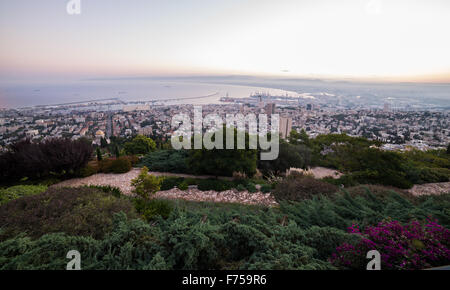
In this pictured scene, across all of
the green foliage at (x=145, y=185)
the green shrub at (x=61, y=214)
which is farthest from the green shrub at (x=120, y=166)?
the green shrub at (x=61, y=214)

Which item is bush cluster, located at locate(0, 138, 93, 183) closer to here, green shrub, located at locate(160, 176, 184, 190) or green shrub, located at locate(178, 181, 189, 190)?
green shrub, located at locate(160, 176, 184, 190)

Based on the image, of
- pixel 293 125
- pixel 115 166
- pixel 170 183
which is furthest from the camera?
pixel 293 125

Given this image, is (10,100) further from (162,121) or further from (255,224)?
(255,224)

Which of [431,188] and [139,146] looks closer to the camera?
[431,188]

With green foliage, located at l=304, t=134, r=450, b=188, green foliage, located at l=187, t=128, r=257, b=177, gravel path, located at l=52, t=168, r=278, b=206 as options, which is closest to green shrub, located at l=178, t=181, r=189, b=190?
gravel path, located at l=52, t=168, r=278, b=206

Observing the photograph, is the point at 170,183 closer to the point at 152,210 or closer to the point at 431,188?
the point at 152,210

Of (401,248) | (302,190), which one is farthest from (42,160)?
(401,248)
